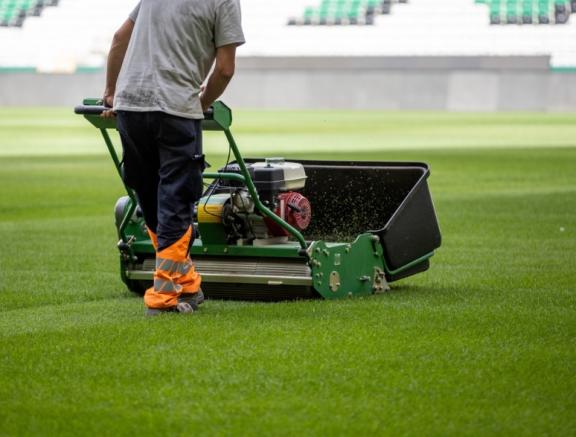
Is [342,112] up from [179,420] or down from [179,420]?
down

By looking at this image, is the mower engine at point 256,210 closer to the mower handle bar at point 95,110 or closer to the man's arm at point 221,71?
the mower handle bar at point 95,110

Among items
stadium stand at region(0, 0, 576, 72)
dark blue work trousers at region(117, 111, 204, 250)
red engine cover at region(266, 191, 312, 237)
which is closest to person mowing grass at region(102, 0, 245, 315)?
dark blue work trousers at region(117, 111, 204, 250)

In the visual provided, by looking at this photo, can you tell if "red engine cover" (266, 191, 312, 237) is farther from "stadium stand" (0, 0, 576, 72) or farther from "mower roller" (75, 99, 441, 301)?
"stadium stand" (0, 0, 576, 72)

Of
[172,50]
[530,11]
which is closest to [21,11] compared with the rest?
[530,11]

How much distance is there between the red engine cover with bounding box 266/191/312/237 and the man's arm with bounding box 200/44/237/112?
88 centimetres

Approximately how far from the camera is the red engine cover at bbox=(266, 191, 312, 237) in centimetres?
597

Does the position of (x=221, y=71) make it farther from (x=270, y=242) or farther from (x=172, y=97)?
(x=270, y=242)

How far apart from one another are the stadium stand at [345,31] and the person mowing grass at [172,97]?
38.6 metres

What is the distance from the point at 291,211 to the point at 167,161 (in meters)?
1.02

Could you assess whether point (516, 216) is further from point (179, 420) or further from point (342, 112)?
point (342, 112)

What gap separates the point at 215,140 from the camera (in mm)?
24625

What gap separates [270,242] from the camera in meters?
5.94

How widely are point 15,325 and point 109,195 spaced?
837cm

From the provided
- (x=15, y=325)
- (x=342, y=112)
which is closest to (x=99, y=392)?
(x=15, y=325)
